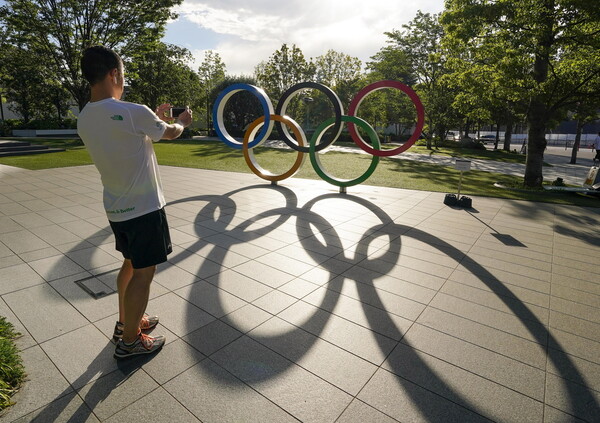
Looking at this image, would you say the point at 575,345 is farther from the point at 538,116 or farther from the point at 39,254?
the point at 538,116

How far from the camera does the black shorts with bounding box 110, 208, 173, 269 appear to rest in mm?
2600

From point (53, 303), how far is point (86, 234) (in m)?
2.69

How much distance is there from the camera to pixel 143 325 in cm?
322

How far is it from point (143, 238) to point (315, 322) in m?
1.97

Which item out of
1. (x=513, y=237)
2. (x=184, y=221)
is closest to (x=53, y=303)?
(x=184, y=221)

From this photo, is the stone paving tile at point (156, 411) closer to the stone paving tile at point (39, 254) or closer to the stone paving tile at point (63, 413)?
the stone paving tile at point (63, 413)

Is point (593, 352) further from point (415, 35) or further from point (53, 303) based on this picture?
point (415, 35)

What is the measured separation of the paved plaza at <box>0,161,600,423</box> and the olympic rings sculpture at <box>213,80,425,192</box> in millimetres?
3151

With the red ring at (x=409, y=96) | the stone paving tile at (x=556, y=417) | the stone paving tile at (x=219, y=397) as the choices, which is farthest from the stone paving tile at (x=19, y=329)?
the red ring at (x=409, y=96)

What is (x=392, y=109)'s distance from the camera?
110 feet

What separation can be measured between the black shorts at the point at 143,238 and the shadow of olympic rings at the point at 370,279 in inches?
42.5

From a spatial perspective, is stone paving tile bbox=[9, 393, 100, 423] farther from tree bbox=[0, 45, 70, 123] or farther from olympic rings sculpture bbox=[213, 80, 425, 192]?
tree bbox=[0, 45, 70, 123]

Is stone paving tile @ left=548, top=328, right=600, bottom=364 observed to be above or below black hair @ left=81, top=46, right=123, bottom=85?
below

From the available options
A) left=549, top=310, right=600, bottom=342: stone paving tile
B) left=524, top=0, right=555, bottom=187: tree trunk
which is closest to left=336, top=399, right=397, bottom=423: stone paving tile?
left=549, top=310, right=600, bottom=342: stone paving tile
